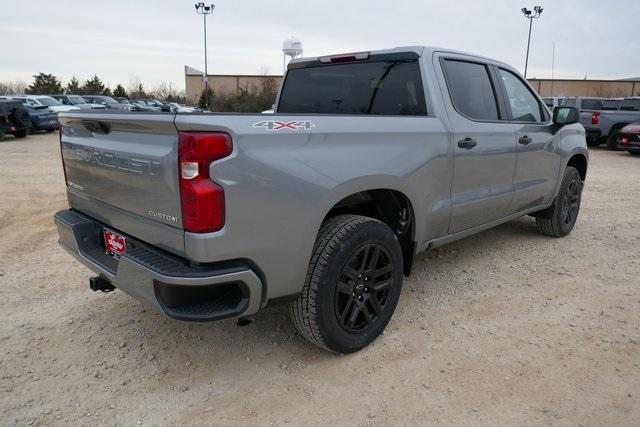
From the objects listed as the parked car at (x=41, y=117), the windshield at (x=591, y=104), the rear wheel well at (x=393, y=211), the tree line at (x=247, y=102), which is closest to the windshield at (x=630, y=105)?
the windshield at (x=591, y=104)

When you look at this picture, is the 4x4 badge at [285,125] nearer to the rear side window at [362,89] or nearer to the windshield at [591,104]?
Answer: the rear side window at [362,89]

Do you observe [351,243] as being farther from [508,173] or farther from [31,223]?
[31,223]

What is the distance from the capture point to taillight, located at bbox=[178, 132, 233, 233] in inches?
87.7

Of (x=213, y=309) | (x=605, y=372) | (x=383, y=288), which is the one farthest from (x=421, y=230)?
(x=213, y=309)

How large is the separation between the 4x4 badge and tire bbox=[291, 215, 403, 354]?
62 cm

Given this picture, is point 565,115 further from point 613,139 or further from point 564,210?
point 613,139

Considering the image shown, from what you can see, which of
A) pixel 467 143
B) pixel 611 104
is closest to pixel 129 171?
pixel 467 143

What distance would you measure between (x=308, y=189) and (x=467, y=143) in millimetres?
1618

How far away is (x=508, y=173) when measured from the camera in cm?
424

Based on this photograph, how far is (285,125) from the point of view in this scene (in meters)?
2.50

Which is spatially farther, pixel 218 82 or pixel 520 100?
pixel 218 82

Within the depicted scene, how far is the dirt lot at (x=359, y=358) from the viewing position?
8.37ft

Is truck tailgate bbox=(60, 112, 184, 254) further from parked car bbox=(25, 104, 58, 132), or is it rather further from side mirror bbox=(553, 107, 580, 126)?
parked car bbox=(25, 104, 58, 132)

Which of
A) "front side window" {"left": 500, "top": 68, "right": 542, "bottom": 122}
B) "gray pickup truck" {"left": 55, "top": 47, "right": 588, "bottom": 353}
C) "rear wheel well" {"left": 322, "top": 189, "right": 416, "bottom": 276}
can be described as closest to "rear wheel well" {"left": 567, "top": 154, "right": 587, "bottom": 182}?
"front side window" {"left": 500, "top": 68, "right": 542, "bottom": 122}
